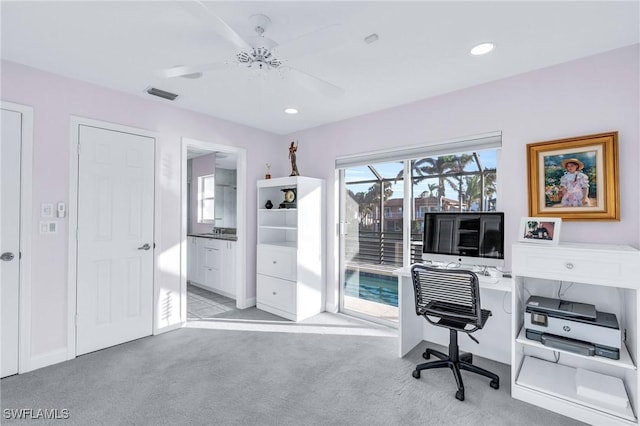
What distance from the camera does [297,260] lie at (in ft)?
12.0

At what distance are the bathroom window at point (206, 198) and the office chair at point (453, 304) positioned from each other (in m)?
4.09

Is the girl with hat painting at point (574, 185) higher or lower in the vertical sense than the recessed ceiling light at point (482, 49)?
lower

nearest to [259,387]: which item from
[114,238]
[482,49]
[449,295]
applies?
[449,295]

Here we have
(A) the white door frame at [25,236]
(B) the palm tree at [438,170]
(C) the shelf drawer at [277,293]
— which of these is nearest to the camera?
(A) the white door frame at [25,236]

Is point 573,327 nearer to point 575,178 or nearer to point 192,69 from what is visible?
point 575,178

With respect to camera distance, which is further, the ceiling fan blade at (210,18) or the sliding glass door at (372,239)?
the sliding glass door at (372,239)

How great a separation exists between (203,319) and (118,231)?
4.57 feet

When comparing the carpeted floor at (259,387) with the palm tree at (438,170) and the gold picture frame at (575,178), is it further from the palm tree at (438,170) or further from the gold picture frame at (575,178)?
the palm tree at (438,170)

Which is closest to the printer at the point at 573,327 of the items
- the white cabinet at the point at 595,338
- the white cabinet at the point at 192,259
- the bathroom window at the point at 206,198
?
the white cabinet at the point at 595,338

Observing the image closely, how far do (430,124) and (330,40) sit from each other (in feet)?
6.01

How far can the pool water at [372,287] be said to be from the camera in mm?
3718

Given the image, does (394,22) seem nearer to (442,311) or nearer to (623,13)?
(623,13)

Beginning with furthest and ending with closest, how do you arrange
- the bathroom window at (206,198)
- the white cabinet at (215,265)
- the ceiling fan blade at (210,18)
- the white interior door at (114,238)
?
the bathroom window at (206,198), the white cabinet at (215,265), the white interior door at (114,238), the ceiling fan blade at (210,18)

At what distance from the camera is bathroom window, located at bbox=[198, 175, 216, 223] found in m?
5.45
